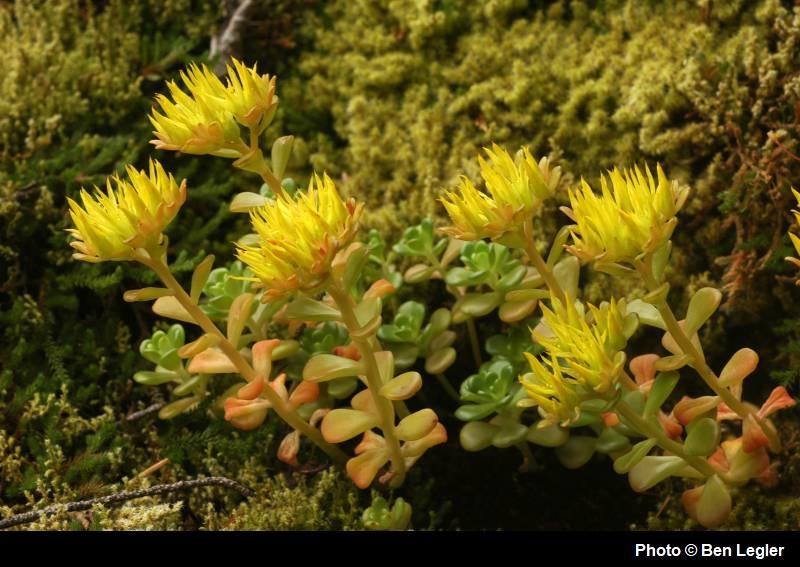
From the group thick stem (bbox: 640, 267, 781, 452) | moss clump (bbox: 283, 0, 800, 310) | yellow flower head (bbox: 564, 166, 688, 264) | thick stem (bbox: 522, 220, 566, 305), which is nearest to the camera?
yellow flower head (bbox: 564, 166, 688, 264)

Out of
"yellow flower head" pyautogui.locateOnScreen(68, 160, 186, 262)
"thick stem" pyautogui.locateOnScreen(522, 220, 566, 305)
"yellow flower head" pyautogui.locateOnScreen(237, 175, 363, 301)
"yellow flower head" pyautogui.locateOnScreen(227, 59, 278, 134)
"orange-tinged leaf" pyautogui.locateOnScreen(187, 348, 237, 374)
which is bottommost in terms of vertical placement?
"thick stem" pyautogui.locateOnScreen(522, 220, 566, 305)

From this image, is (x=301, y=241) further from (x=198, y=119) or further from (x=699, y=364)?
(x=699, y=364)

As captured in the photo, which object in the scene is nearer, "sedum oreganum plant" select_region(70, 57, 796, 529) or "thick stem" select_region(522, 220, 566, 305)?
"sedum oreganum plant" select_region(70, 57, 796, 529)

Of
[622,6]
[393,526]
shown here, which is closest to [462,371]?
[393,526]

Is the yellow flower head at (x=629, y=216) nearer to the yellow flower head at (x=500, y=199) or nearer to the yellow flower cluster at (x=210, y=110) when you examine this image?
the yellow flower head at (x=500, y=199)

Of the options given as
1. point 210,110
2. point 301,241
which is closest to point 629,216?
point 301,241

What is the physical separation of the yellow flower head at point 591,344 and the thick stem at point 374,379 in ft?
1.13

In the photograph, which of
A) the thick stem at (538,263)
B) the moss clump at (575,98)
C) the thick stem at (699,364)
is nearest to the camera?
the thick stem at (699,364)

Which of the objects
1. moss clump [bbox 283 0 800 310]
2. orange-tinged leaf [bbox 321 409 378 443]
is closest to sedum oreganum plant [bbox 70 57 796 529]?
orange-tinged leaf [bbox 321 409 378 443]

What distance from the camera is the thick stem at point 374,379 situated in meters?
1.62

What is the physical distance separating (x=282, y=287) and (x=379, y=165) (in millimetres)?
1029

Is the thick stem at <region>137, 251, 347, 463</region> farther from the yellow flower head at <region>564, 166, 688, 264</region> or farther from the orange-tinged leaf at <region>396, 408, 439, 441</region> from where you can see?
the yellow flower head at <region>564, 166, 688, 264</region>

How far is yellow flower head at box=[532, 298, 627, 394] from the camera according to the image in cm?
145

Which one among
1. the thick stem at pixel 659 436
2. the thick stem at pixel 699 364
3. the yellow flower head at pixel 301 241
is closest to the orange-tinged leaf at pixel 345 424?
the yellow flower head at pixel 301 241
